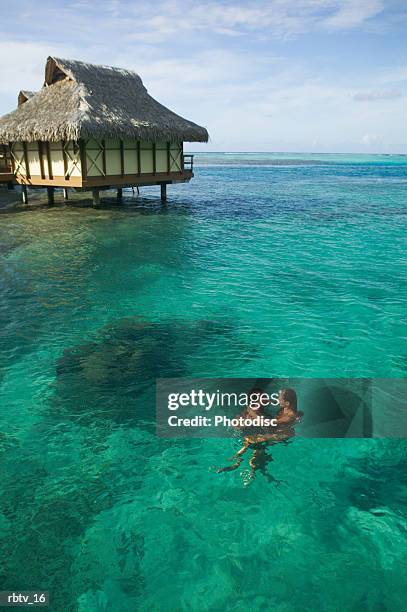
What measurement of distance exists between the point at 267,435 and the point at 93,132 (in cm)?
1805

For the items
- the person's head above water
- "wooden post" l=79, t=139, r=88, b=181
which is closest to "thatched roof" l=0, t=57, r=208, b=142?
"wooden post" l=79, t=139, r=88, b=181

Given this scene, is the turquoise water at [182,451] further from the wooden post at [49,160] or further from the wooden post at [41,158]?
the wooden post at [41,158]

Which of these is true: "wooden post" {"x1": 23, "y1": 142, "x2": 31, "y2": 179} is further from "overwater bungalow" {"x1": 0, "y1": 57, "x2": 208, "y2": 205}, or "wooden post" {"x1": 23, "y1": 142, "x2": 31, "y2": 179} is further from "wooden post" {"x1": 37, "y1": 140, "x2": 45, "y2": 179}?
"wooden post" {"x1": 37, "y1": 140, "x2": 45, "y2": 179}

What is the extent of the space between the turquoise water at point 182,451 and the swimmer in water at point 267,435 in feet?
0.55

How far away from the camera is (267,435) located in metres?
6.53

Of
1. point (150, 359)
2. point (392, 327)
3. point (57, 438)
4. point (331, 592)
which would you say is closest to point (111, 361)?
point (150, 359)

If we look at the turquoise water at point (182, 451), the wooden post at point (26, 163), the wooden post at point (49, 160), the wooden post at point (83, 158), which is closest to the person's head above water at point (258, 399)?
the turquoise water at point (182, 451)

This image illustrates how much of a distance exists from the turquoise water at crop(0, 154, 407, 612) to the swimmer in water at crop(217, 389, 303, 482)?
0.55 ft

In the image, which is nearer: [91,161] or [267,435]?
[267,435]

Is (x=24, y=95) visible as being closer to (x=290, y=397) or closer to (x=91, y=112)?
(x=91, y=112)

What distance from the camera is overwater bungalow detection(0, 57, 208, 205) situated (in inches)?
845

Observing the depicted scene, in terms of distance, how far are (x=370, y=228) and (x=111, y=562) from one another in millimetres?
21063

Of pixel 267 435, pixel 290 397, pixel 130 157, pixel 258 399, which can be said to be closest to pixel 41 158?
pixel 130 157

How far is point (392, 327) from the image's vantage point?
10258mm
